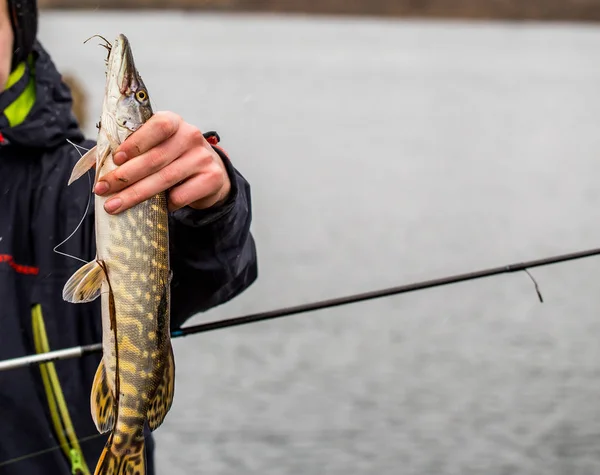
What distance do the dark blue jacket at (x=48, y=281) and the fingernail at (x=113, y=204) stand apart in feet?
1.36

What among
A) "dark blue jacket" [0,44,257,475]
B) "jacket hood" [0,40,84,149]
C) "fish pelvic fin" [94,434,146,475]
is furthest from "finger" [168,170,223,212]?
"jacket hood" [0,40,84,149]

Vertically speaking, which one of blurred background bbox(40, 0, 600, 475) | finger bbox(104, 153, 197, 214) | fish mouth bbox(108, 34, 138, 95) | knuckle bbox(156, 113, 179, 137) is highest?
fish mouth bbox(108, 34, 138, 95)

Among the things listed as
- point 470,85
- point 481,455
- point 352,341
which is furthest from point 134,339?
point 470,85

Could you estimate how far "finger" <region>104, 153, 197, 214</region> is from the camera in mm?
1809

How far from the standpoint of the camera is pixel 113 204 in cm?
181

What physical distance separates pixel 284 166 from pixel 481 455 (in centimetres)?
903

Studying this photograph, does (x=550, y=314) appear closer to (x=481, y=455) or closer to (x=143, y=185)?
(x=481, y=455)

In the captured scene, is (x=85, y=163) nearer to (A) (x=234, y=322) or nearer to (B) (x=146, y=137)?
(B) (x=146, y=137)

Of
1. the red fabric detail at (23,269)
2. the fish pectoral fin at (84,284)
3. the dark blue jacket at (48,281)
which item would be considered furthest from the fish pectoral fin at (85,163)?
the red fabric detail at (23,269)

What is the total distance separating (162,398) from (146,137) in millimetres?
604

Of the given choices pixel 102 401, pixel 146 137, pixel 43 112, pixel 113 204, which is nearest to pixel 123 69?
pixel 146 137

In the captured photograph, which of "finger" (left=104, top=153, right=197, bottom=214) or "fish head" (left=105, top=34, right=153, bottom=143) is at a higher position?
"fish head" (left=105, top=34, right=153, bottom=143)

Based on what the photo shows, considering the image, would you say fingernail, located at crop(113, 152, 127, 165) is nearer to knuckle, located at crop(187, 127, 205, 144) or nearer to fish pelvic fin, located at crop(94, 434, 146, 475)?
knuckle, located at crop(187, 127, 205, 144)

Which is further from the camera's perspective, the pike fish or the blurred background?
the blurred background
